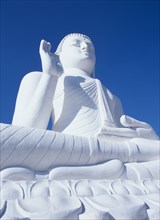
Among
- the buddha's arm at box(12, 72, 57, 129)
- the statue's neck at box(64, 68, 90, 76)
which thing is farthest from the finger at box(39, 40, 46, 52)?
the statue's neck at box(64, 68, 90, 76)

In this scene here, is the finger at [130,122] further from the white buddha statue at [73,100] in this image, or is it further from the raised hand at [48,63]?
the raised hand at [48,63]

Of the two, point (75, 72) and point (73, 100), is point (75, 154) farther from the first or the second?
point (75, 72)

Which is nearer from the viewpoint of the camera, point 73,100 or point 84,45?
point 73,100

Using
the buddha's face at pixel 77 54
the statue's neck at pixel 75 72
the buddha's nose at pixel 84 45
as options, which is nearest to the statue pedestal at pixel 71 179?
the statue's neck at pixel 75 72

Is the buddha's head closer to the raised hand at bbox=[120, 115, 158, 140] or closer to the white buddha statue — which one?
the white buddha statue

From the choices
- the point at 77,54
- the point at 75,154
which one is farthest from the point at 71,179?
the point at 77,54

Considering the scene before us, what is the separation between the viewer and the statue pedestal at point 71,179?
1.66 m

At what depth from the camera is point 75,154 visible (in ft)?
8.05

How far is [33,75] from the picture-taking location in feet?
12.3

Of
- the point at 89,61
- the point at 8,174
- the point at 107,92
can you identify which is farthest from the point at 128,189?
the point at 89,61

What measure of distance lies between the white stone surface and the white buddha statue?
12 millimetres

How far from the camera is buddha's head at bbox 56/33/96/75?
13.8 ft

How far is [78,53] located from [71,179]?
243cm

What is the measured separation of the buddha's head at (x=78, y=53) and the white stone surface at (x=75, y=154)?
0.01 m
